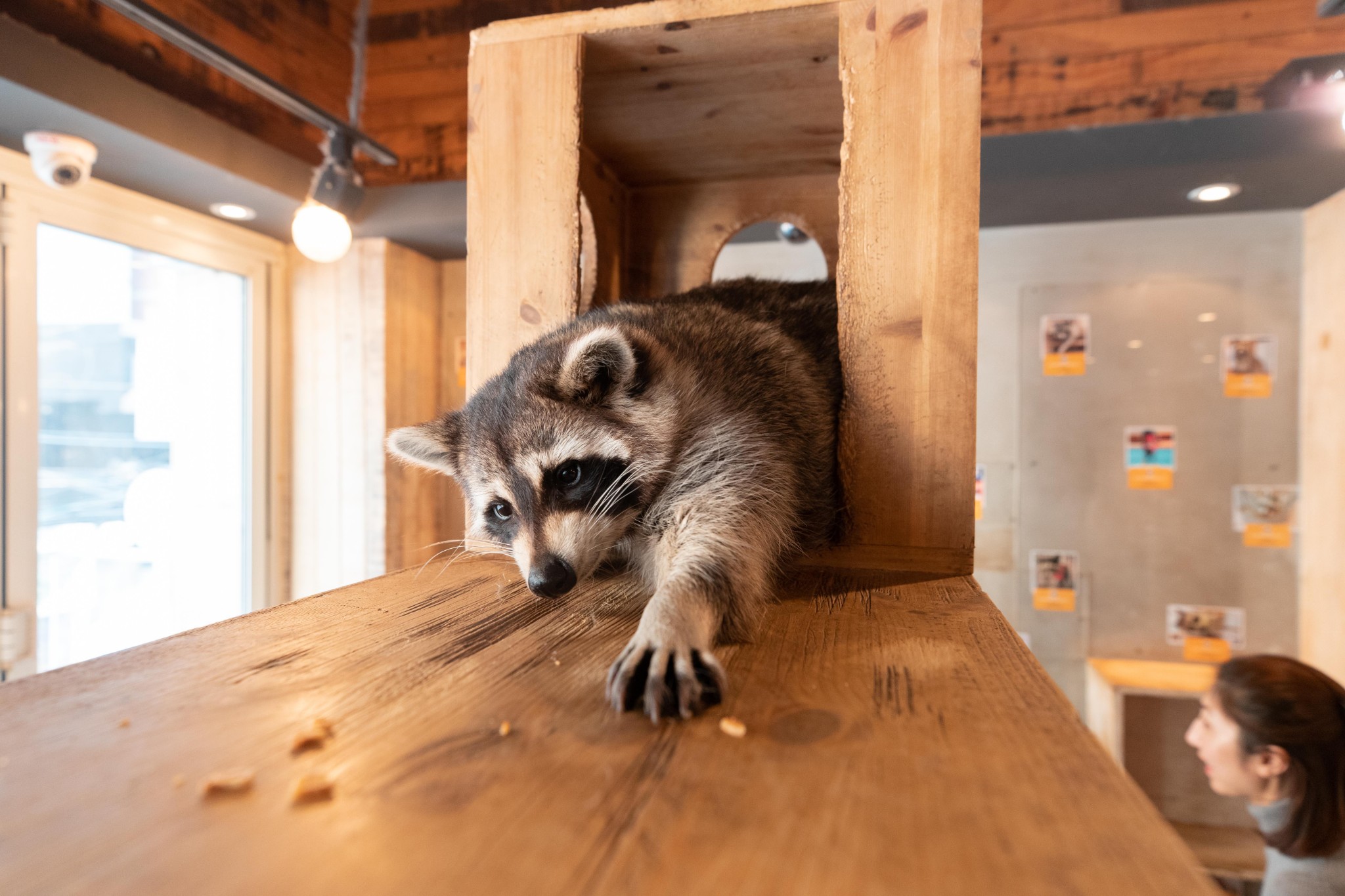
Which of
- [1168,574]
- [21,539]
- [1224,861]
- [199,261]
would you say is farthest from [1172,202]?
[21,539]

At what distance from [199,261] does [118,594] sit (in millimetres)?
1810

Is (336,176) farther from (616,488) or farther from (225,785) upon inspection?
(225,785)

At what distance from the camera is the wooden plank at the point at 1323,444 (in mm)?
3461

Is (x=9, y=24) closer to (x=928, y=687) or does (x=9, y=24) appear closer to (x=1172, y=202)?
(x=928, y=687)

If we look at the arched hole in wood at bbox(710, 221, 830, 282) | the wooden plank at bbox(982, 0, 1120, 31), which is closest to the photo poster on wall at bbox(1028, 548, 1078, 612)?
the arched hole in wood at bbox(710, 221, 830, 282)

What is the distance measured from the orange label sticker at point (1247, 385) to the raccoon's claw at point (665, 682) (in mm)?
4061

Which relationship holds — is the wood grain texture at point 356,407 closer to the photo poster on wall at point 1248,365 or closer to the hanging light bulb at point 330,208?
the hanging light bulb at point 330,208

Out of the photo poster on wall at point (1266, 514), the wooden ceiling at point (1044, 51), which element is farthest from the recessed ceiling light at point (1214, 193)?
the photo poster on wall at point (1266, 514)

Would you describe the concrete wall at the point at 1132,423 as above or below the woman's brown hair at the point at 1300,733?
above

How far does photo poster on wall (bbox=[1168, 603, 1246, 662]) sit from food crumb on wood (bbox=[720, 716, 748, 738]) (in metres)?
4.05

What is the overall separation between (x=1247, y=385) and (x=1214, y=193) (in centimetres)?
100

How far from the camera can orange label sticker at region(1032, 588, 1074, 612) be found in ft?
13.0

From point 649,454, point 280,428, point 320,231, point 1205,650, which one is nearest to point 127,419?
point 280,428

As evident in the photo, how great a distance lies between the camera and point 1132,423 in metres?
3.87
